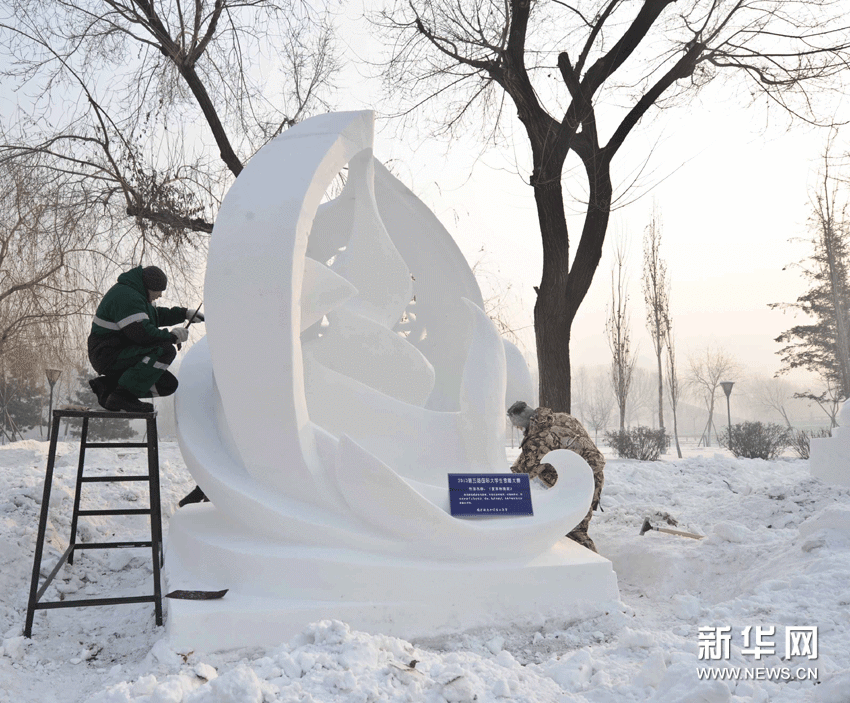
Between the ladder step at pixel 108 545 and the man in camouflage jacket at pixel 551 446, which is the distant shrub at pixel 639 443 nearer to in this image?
the man in camouflage jacket at pixel 551 446

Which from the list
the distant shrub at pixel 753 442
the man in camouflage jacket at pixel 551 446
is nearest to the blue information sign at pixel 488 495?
the man in camouflage jacket at pixel 551 446

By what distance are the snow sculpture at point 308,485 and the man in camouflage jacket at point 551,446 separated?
2.28 ft

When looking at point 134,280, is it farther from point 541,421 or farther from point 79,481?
point 541,421

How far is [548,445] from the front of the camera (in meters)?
5.27

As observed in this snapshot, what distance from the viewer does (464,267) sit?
227 inches

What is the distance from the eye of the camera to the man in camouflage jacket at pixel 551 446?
17.2ft

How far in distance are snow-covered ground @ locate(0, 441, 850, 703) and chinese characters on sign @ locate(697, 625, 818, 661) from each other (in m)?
0.04

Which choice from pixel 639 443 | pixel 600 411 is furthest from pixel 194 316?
pixel 600 411

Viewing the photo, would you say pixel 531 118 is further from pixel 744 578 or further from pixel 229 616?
pixel 229 616

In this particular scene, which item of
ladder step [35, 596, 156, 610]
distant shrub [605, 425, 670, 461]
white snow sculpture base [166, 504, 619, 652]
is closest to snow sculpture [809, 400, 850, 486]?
white snow sculpture base [166, 504, 619, 652]

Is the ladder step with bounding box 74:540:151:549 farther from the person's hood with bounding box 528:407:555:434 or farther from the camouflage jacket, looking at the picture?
A: the person's hood with bounding box 528:407:555:434

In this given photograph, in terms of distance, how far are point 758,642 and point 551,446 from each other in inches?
87.9

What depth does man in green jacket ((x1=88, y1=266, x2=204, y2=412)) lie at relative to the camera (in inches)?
153

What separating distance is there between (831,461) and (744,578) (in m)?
3.36
